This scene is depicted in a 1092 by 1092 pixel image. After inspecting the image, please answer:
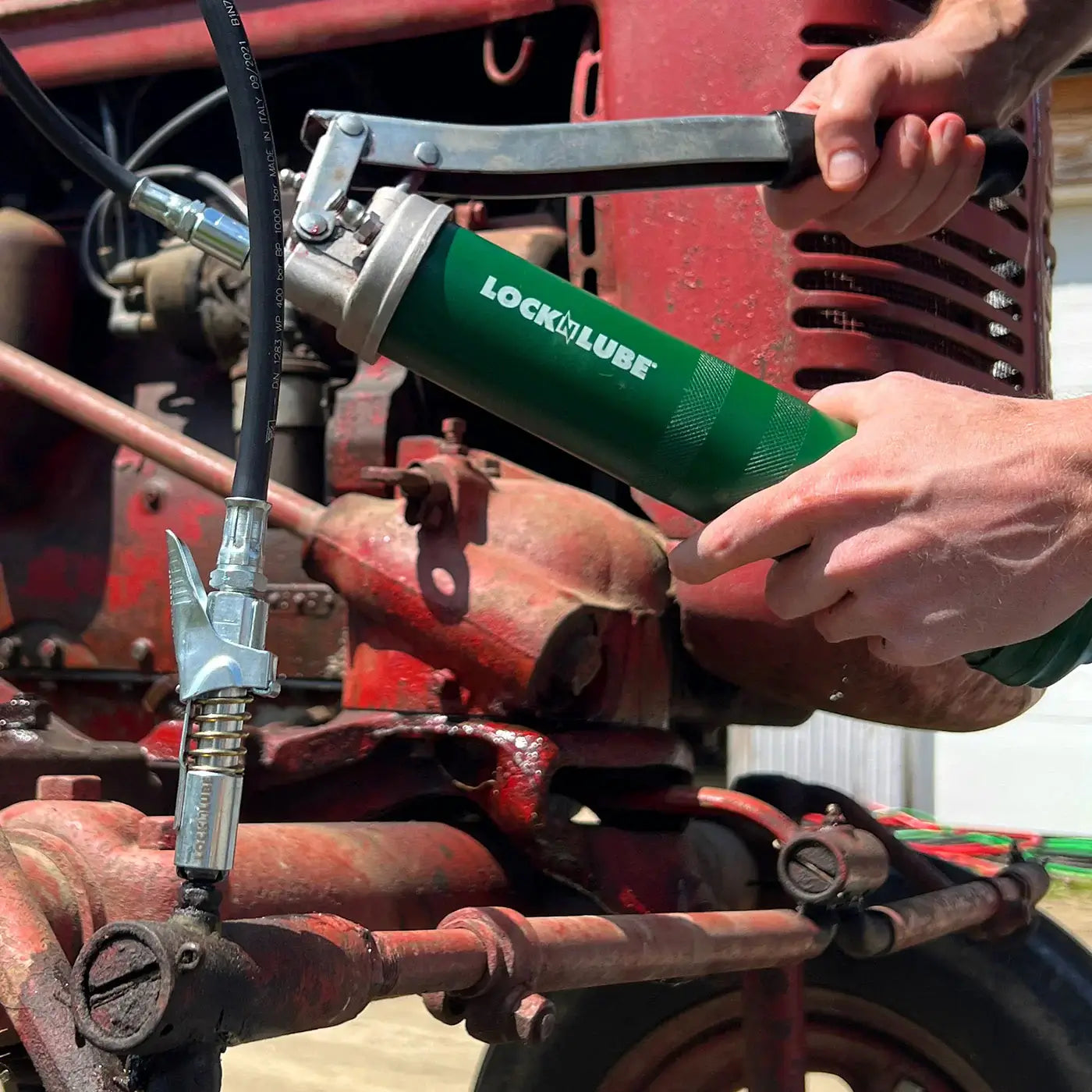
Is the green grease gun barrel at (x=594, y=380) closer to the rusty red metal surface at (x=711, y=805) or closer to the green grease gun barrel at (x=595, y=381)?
the green grease gun barrel at (x=595, y=381)

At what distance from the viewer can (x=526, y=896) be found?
1.41 meters

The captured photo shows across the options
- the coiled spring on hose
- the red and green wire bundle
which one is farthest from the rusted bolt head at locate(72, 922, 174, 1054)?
the red and green wire bundle

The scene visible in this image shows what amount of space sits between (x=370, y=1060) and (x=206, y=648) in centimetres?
223

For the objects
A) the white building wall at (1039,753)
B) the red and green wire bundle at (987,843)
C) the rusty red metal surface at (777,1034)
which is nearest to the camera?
the rusty red metal surface at (777,1034)

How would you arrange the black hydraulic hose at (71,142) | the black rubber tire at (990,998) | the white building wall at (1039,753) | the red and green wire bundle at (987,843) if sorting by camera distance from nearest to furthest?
1. the black hydraulic hose at (71,142)
2. the black rubber tire at (990,998)
3. the red and green wire bundle at (987,843)
4. the white building wall at (1039,753)

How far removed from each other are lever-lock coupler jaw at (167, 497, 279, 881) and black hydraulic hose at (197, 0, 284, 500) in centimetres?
3

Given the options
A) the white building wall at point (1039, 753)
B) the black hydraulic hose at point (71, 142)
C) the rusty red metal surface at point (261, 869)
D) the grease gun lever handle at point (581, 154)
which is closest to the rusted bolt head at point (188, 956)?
the rusty red metal surface at point (261, 869)

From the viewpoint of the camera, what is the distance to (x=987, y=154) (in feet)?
4.40

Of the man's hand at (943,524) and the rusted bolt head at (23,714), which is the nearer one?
the man's hand at (943,524)

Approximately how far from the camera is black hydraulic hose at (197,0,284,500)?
A: 889 millimetres

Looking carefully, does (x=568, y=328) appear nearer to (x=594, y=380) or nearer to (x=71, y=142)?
(x=594, y=380)

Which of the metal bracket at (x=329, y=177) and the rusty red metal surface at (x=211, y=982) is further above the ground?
the metal bracket at (x=329, y=177)

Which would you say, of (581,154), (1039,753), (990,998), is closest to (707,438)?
(581,154)

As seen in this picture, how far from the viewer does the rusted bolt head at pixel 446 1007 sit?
989 millimetres
